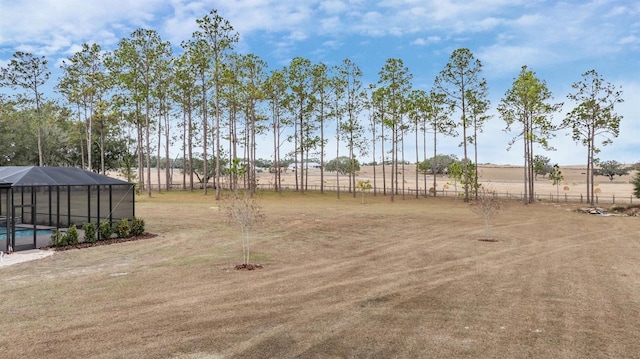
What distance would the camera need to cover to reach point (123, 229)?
22.0 meters

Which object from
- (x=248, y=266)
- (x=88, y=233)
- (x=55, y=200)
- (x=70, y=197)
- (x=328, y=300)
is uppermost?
(x=70, y=197)

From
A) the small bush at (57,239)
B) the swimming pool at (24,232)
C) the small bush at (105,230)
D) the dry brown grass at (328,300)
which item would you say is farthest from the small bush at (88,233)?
the dry brown grass at (328,300)

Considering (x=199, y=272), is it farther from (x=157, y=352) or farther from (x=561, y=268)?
(x=561, y=268)

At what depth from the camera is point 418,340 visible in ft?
27.9

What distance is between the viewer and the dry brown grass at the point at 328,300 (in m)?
8.23

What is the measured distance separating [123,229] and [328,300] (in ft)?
49.6

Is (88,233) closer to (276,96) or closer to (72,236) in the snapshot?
(72,236)

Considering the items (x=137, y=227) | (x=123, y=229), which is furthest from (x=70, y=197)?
(x=137, y=227)

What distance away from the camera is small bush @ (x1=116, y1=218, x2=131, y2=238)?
2189cm

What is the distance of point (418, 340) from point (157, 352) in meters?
5.15

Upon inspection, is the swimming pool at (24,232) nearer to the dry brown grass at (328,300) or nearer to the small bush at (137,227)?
the dry brown grass at (328,300)

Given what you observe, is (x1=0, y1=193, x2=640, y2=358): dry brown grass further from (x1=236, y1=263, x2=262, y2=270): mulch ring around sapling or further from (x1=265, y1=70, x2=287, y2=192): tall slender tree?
(x1=265, y1=70, x2=287, y2=192): tall slender tree

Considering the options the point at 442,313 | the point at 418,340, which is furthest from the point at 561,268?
the point at 418,340

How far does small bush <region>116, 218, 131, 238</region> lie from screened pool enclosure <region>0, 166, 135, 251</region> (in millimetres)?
757
